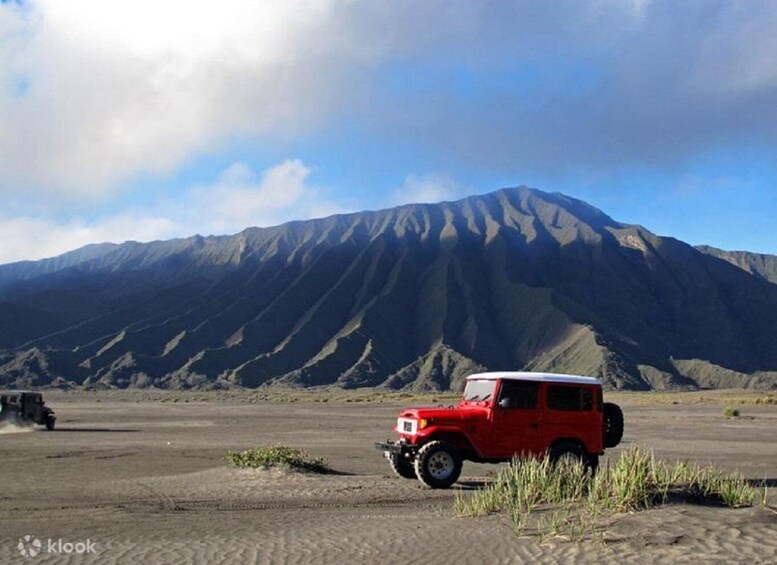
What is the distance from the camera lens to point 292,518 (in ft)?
A: 39.0

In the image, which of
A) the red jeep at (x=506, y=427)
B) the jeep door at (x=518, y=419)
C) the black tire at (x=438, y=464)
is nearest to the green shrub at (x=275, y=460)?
the red jeep at (x=506, y=427)

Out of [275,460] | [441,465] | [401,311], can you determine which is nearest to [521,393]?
[441,465]

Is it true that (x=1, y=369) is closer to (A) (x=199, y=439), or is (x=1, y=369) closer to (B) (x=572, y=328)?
(B) (x=572, y=328)

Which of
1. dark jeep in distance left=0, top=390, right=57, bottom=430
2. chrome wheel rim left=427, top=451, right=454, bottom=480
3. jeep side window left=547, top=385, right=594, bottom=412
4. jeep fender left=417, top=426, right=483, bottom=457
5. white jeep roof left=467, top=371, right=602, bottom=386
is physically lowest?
dark jeep in distance left=0, top=390, right=57, bottom=430

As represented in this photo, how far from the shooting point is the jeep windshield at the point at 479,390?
51.0 ft

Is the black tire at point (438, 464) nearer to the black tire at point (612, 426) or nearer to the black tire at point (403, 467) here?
the black tire at point (403, 467)

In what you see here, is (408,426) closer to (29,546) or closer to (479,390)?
(479,390)

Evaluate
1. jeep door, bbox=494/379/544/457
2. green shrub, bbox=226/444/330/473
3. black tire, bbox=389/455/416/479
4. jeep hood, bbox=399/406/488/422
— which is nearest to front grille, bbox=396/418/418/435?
jeep hood, bbox=399/406/488/422

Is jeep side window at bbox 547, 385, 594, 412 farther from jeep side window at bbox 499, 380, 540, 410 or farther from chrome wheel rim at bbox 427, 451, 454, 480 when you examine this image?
chrome wheel rim at bbox 427, 451, 454, 480

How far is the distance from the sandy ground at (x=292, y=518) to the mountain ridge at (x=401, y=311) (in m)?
88.1

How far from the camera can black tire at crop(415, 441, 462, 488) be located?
14.9m

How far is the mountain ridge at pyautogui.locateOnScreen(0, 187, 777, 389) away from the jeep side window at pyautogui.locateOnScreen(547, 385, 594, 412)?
305 feet

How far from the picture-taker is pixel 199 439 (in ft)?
101

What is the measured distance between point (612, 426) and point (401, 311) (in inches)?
4813
